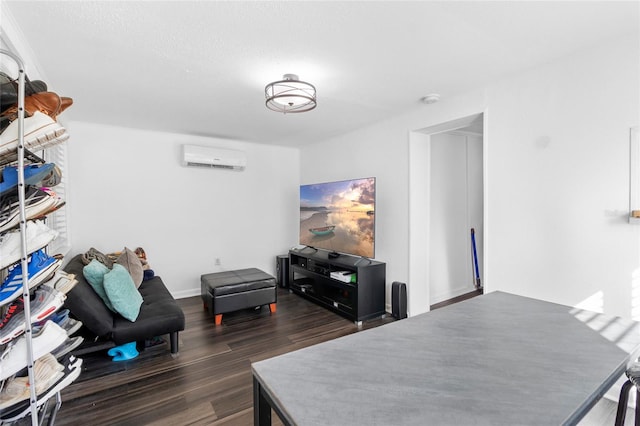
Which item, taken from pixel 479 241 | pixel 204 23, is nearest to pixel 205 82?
pixel 204 23

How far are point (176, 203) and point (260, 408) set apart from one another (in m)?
3.92

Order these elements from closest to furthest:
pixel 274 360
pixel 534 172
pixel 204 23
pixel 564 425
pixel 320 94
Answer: pixel 564 425, pixel 274 360, pixel 204 23, pixel 534 172, pixel 320 94

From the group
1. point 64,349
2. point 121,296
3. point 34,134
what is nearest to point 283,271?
point 121,296

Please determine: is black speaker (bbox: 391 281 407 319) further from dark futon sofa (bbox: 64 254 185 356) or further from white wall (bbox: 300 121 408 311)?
dark futon sofa (bbox: 64 254 185 356)

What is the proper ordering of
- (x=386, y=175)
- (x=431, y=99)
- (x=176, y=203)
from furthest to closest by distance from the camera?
1. (x=176, y=203)
2. (x=386, y=175)
3. (x=431, y=99)

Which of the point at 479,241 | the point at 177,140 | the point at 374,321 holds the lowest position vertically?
the point at 374,321

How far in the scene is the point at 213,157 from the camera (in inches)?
170

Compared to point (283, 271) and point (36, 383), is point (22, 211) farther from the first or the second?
point (283, 271)

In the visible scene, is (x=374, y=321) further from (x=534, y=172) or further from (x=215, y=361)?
(x=534, y=172)

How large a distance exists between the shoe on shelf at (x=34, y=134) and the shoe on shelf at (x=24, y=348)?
830mm

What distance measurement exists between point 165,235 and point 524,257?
424cm

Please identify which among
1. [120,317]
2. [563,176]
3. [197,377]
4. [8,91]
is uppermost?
[8,91]

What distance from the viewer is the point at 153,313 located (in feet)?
8.39

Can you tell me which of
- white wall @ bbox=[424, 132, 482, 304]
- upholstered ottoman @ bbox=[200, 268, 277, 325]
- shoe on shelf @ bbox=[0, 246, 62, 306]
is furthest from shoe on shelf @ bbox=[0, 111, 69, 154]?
white wall @ bbox=[424, 132, 482, 304]
